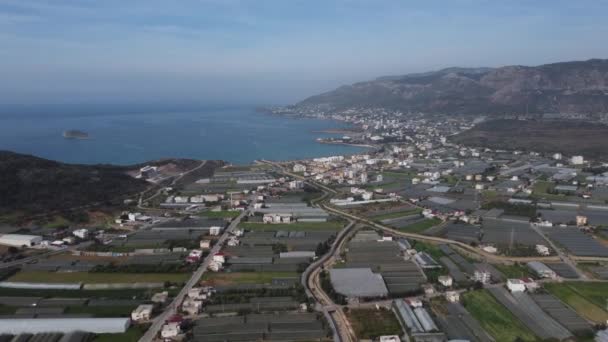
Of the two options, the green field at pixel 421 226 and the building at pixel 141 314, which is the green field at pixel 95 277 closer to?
the building at pixel 141 314

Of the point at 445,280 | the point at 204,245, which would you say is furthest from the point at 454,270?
the point at 204,245

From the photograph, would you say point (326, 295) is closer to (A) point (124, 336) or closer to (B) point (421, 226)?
(A) point (124, 336)

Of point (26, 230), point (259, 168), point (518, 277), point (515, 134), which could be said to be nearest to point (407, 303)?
point (518, 277)

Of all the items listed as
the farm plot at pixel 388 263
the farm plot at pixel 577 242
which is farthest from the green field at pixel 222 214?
the farm plot at pixel 577 242

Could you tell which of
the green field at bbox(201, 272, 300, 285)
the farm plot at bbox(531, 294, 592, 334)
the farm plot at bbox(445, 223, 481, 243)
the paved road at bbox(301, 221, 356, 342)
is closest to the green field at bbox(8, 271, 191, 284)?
the green field at bbox(201, 272, 300, 285)

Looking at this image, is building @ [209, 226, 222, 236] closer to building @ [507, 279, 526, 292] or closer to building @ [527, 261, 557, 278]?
building @ [507, 279, 526, 292]
